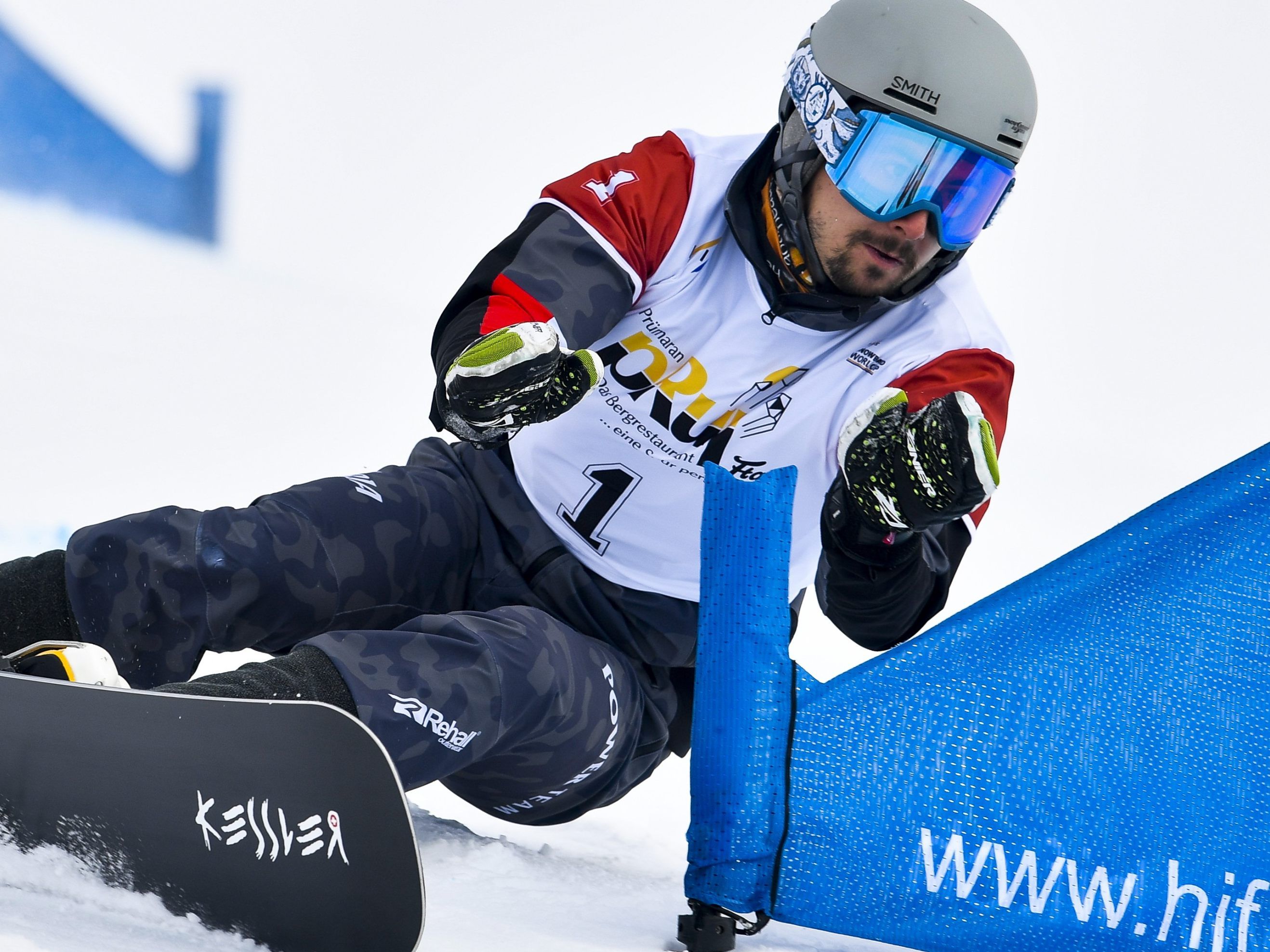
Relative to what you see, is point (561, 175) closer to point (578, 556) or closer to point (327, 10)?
point (327, 10)

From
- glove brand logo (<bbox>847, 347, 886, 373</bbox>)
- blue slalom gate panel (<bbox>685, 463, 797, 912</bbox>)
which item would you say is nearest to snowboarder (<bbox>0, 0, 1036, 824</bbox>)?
glove brand logo (<bbox>847, 347, 886, 373</bbox>)

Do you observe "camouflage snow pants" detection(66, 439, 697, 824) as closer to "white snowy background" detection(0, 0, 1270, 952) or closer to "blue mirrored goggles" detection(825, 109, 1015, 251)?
"blue mirrored goggles" detection(825, 109, 1015, 251)

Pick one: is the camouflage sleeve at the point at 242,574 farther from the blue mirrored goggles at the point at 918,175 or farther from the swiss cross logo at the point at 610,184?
the blue mirrored goggles at the point at 918,175

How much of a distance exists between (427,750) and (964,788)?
0.67 meters

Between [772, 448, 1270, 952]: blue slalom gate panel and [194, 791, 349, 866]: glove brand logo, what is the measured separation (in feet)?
1.70

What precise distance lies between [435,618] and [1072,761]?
86 centimetres

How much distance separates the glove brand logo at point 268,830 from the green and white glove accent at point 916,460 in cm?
82

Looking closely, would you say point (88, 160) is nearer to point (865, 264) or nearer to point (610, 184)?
point (610, 184)

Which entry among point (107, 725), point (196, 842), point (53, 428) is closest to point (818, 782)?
point (196, 842)

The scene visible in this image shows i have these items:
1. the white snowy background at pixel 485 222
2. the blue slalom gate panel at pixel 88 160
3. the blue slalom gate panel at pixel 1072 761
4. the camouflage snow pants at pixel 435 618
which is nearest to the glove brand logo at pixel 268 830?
the camouflage snow pants at pixel 435 618

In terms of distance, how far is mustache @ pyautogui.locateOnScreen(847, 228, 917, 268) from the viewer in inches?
76.4

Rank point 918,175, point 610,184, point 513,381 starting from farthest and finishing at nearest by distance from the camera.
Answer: point 610,184 → point 918,175 → point 513,381

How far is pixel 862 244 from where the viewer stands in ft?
6.45

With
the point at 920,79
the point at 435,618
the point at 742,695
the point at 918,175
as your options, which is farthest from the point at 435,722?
the point at 920,79
